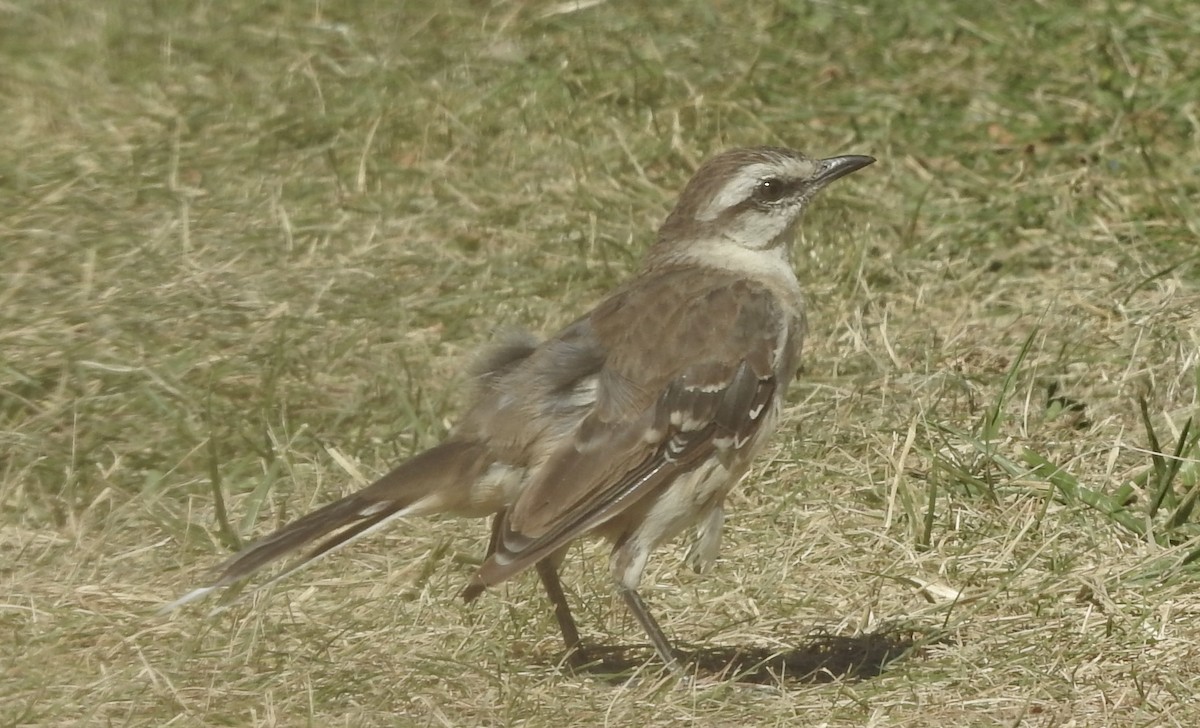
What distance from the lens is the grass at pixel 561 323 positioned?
6211 mm

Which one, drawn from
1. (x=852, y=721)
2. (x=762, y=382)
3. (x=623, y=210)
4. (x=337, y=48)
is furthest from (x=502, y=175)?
(x=852, y=721)

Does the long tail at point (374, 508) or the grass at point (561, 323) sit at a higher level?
the long tail at point (374, 508)

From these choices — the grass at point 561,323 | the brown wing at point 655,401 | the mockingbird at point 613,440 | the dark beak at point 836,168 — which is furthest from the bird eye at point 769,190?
the grass at point 561,323

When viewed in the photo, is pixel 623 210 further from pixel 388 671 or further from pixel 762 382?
pixel 388 671

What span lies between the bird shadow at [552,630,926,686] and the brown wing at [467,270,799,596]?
1.70 ft

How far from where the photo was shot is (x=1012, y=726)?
224 inches

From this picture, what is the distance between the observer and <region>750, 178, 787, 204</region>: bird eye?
715 centimetres

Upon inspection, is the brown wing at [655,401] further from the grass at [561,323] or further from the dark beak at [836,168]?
the dark beak at [836,168]

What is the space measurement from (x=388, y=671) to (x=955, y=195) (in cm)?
448

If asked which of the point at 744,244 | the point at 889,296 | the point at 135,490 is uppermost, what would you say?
the point at 744,244

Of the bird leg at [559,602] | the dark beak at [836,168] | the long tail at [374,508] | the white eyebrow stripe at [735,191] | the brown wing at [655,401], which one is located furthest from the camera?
the dark beak at [836,168]

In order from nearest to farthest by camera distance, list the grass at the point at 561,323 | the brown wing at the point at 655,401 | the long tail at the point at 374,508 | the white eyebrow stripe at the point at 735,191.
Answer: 1. the long tail at the point at 374,508
2. the brown wing at the point at 655,401
3. the grass at the point at 561,323
4. the white eyebrow stripe at the point at 735,191

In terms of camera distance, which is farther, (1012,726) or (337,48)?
(337,48)

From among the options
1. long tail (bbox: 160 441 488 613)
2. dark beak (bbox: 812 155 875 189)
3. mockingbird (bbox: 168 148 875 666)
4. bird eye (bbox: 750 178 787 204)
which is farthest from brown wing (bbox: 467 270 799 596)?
dark beak (bbox: 812 155 875 189)
